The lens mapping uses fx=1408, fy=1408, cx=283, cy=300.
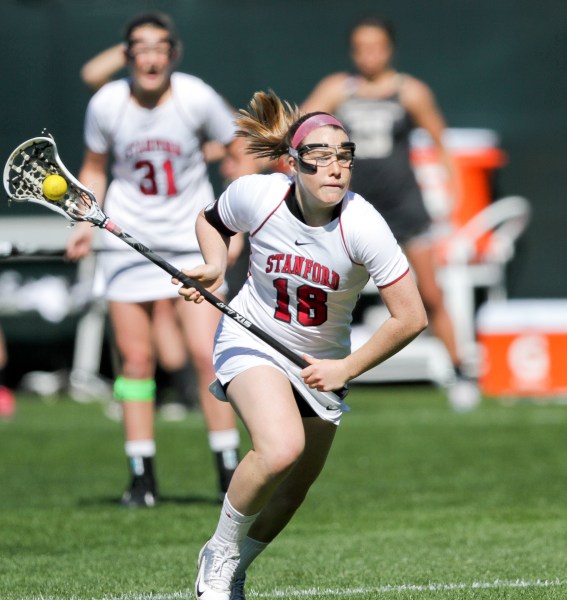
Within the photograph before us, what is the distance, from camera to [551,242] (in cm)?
1380

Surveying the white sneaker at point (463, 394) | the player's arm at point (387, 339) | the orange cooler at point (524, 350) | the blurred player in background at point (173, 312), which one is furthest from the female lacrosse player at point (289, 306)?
the orange cooler at point (524, 350)

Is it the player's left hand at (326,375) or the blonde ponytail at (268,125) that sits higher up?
the blonde ponytail at (268,125)

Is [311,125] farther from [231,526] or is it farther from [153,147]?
[153,147]

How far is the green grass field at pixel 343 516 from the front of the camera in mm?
5242

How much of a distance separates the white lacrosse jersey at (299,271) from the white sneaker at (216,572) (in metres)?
0.59

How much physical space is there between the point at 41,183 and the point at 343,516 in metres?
2.40

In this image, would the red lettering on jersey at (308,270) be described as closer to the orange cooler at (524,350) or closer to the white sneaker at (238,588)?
the white sneaker at (238,588)

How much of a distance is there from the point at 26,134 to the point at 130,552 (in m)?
8.34

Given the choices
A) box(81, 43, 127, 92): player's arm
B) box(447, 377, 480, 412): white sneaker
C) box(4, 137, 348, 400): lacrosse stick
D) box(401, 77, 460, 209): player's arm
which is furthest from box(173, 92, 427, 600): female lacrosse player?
box(447, 377, 480, 412): white sneaker

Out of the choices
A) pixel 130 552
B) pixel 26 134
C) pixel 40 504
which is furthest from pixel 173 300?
pixel 26 134

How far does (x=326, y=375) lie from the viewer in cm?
474

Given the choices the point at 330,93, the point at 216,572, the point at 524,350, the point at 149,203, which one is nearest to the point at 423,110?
the point at 330,93

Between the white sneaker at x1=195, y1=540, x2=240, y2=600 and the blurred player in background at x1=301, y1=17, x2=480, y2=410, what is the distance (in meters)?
6.15

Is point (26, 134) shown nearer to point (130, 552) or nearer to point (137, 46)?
point (137, 46)
